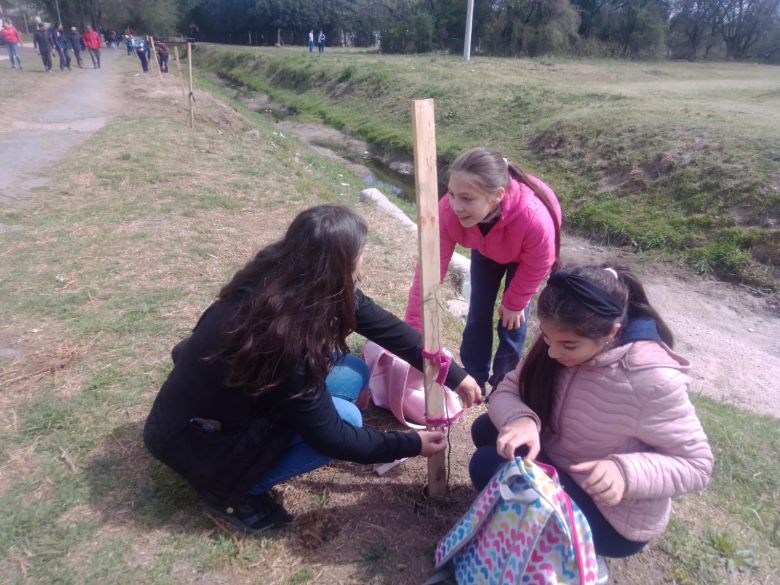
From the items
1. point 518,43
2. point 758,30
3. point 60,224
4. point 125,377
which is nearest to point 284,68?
point 518,43

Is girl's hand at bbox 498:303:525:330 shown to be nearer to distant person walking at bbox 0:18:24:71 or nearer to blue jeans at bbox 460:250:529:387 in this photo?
blue jeans at bbox 460:250:529:387

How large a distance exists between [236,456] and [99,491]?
0.73m

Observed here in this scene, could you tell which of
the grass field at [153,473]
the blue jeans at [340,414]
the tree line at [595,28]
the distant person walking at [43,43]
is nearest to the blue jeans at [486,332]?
the grass field at [153,473]

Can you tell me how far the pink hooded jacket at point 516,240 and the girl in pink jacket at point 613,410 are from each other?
92cm

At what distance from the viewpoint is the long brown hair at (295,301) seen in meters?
1.85

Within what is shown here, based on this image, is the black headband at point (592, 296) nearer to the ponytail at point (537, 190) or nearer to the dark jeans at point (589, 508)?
the dark jeans at point (589, 508)

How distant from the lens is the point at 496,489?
182 centimetres

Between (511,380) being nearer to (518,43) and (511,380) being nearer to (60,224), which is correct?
(60,224)

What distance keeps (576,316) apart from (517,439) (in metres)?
0.44

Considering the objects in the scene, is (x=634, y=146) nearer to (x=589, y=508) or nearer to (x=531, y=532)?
(x=589, y=508)

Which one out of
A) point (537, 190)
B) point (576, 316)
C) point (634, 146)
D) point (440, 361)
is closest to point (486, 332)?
point (537, 190)

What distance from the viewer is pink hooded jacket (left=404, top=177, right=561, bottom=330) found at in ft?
9.50

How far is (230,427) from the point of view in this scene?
2.09m

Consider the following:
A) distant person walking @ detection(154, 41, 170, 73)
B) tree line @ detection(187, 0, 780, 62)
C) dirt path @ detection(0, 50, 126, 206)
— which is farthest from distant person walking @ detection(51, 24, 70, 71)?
tree line @ detection(187, 0, 780, 62)
